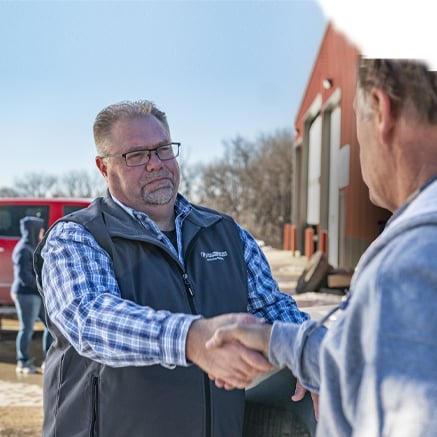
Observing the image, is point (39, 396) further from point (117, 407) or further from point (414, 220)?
point (414, 220)

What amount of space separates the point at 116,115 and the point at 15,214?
6443 millimetres

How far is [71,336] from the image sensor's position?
188 cm

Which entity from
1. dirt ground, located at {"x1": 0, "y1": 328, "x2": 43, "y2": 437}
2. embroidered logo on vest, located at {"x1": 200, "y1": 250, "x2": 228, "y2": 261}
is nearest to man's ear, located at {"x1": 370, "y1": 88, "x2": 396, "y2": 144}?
embroidered logo on vest, located at {"x1": 200, "y1": 250, "x2": 228, "y2": 261}

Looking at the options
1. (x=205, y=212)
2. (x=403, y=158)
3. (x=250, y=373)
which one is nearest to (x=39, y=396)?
(x=205, y=212)

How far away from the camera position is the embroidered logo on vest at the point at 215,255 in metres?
2.24

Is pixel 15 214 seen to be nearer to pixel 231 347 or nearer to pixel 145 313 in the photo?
pixel 145 313

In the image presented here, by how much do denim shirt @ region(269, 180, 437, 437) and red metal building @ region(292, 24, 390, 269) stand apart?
9.19 meters

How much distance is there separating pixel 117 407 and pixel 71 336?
10.7 inches

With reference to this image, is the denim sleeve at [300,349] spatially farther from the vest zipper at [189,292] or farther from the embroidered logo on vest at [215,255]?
the embroidered logo on vest at [215,255]

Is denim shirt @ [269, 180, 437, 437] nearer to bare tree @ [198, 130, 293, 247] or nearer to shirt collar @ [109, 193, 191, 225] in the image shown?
shirt collar @ [109, 193, 191, 225]

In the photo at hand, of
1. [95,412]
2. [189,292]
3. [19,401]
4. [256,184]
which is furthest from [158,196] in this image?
[256,184]

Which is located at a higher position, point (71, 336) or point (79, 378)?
point (71, 336)

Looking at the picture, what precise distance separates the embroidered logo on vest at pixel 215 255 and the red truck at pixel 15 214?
19.8 ft

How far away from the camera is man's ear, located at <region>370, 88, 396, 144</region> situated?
1089mm
